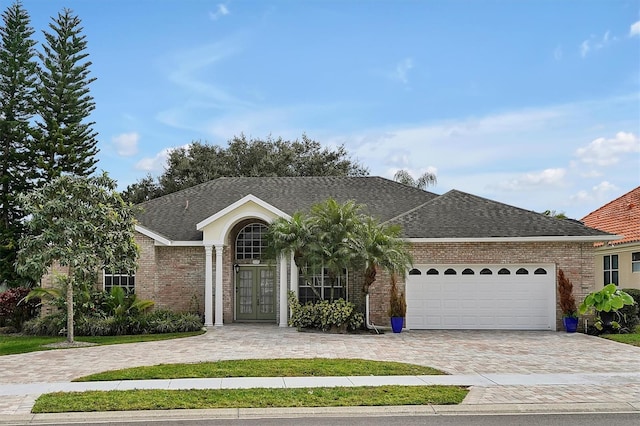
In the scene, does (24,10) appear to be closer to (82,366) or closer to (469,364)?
(82,366)

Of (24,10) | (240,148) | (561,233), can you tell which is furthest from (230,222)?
(240,148)

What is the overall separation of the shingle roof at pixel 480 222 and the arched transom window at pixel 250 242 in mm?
5214

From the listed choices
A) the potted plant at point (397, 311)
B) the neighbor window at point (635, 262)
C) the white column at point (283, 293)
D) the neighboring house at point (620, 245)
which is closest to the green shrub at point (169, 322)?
the white column at point (283, 293)

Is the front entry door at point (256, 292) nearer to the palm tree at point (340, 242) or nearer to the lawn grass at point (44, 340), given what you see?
the palm tree at point (340, 242)

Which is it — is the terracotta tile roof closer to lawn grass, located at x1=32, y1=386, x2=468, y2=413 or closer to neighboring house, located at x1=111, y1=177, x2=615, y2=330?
neighboring house, located at x1=111, y1=177, x2=615, y2=330

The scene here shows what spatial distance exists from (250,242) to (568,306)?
1125 cm

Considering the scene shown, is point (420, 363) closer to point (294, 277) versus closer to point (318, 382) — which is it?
point (318, 382)

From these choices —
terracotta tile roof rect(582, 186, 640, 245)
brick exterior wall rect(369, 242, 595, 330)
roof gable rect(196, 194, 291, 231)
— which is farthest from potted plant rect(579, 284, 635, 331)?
roof gable rect(196, 194, 291, 231)

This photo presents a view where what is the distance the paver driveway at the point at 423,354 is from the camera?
11.3m

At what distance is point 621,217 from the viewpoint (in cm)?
2708

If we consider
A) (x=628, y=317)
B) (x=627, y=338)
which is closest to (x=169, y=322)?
(x=627, y=338)

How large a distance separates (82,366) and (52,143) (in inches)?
913

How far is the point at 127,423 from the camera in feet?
30.9

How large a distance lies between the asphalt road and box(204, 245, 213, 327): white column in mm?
12815
